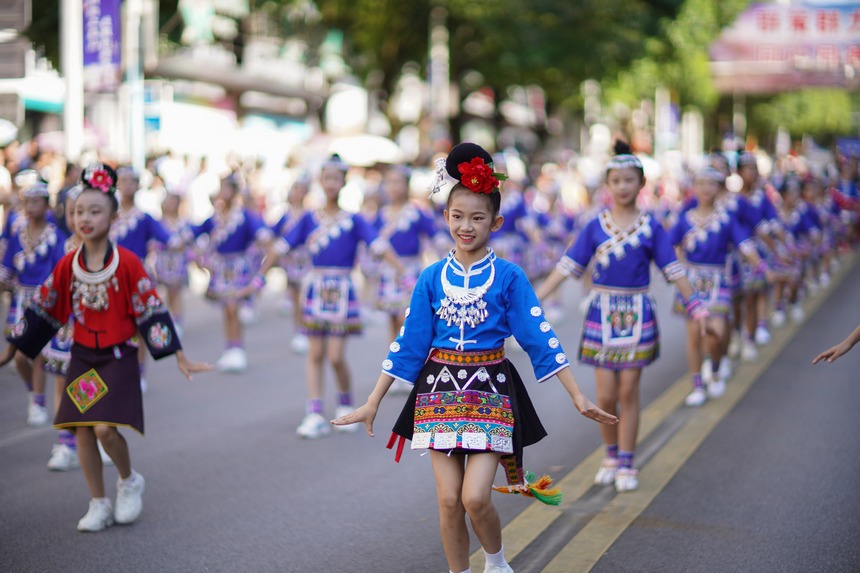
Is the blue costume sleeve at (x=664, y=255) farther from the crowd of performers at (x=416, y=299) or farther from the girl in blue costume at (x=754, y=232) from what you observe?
the girl in blue costume at (x=754, y=232)

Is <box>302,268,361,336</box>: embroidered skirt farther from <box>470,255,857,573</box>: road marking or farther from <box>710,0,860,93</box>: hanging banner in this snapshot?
<box>710,0,860,93</box>: hanging banner

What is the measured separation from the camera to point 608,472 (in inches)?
271

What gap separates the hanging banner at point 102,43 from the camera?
17.2 m

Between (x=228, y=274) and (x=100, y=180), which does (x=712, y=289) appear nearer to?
(x=228, y=274)

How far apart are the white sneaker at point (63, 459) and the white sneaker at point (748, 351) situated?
7487mm

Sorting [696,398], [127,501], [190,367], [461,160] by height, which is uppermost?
[461,160]

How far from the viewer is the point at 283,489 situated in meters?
6.87

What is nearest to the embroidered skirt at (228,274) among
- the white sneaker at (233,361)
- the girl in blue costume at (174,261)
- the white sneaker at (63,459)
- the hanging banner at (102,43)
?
the girl in blue costume at (174,261)

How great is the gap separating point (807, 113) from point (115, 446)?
78.8 meters

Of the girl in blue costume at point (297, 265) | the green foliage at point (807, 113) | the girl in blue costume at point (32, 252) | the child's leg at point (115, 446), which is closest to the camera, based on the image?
the child's leg at point (115, 446)

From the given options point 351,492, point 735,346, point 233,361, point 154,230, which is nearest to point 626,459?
point 351,492

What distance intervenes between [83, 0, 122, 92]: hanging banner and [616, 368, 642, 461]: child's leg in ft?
42.1

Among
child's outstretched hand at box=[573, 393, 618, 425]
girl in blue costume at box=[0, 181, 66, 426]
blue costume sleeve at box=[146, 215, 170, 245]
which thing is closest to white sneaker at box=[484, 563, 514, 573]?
child's outstretched hand at box=[573, 393, 618, 425]

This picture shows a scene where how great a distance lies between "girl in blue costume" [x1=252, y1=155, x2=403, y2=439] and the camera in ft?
28.1
